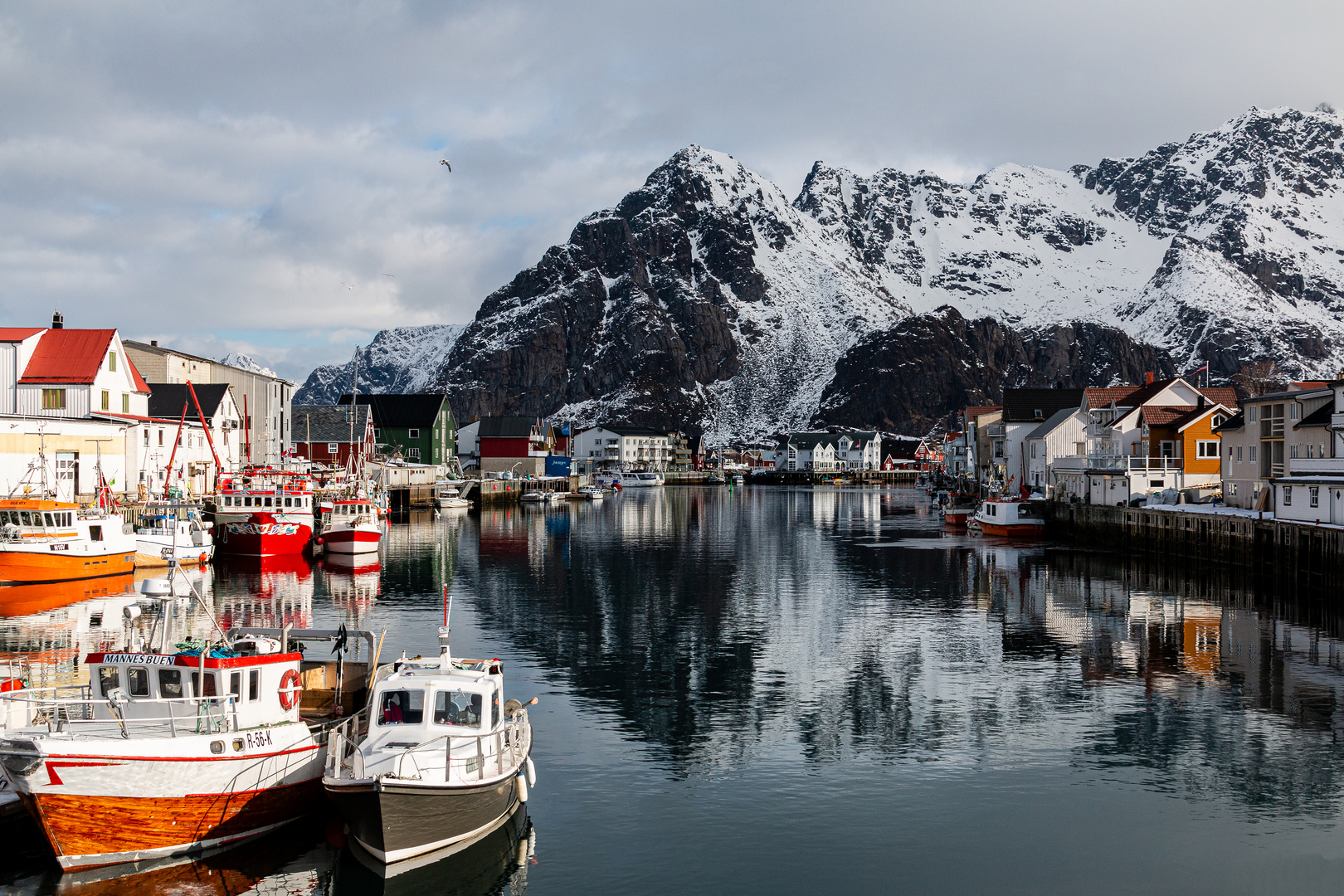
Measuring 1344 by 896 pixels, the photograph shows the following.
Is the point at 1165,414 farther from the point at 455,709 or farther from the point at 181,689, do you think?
the point at 181,689

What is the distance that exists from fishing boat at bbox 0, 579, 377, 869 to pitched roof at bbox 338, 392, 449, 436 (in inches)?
5367

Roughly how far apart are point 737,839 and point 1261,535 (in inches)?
2009

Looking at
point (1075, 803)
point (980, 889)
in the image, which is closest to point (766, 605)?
point (1075, 803)

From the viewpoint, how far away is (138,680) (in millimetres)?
20141

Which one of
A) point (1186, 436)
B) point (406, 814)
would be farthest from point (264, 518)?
point (1186, 436)

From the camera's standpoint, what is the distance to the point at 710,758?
88.4 ft

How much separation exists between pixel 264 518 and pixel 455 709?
5505 cm

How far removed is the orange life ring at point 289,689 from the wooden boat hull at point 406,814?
282 cm

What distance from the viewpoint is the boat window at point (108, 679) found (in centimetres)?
2011

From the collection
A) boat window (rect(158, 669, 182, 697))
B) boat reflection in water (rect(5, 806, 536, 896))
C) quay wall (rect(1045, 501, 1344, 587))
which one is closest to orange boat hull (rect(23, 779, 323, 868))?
boat reflection in water (rect(5, 806, 536, 896))

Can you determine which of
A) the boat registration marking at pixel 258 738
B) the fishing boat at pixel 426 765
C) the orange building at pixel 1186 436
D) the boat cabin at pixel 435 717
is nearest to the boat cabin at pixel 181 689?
the boat registration marking at pixel 258 738

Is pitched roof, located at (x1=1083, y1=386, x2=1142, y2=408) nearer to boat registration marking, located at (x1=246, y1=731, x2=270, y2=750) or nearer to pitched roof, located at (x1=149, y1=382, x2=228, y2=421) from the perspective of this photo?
pitched roof, located at (x1=149, y1=382, x2=228, y2=421)

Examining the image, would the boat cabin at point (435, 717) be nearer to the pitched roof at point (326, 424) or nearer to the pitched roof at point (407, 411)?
the pitched roof at point (326, 424)

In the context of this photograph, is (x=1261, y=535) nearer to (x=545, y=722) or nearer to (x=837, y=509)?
(x=545, y=722)
